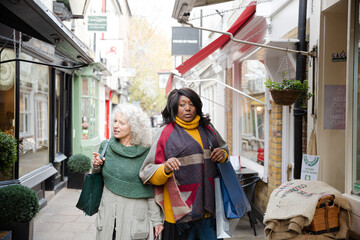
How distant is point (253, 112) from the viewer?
7500 millimetres

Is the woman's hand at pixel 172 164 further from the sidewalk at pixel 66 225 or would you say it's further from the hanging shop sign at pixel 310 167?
the sidewalk at pixel 66 225

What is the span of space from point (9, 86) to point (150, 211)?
12.4ft

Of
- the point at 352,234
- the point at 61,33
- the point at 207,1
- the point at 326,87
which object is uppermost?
the point at 207,1

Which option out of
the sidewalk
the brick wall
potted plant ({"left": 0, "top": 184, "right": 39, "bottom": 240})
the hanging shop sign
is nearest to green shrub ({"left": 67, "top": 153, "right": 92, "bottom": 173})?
the sidewalk

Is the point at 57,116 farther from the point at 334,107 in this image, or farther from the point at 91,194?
the point at 334,107

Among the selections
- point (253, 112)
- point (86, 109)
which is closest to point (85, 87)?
point (86, 109)

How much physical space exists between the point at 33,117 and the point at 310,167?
5379 mm

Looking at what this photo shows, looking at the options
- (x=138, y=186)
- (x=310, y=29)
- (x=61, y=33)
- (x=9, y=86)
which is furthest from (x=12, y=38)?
(x=310, y=29)

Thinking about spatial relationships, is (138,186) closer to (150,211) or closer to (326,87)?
(150,211)

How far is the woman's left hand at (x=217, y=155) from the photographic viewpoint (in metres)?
2.98

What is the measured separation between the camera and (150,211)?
3.07 m

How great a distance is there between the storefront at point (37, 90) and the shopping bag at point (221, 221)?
6.02ft

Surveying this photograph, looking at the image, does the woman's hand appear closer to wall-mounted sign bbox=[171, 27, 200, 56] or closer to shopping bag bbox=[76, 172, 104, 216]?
shopping bag bbox=[76, 172, 104, 216]

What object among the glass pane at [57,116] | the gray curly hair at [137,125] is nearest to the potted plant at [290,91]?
the gray curly hair at [137,125]
